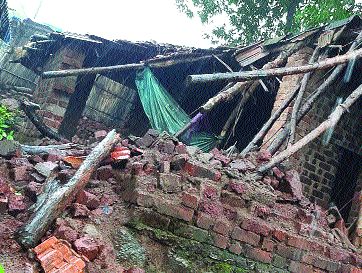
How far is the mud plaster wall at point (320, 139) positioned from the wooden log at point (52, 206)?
266 centimetres

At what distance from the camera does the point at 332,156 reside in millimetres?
5371

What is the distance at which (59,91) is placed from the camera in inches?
284

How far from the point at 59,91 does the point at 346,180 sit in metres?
5.75

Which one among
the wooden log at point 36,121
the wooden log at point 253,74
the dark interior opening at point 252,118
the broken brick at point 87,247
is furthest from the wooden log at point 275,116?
the wooden log at point 36,121

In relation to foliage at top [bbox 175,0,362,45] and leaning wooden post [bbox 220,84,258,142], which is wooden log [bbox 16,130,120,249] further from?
foliage at top [bbox 175,0,362,45]

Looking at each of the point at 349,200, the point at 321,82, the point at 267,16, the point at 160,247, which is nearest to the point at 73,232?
the point at 160,247

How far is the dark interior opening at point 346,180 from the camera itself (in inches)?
226

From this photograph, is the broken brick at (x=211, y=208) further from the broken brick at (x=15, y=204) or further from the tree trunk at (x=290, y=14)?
the tree trunk at (x=290, y=14)

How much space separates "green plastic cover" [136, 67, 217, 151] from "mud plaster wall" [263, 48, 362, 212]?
1643mm

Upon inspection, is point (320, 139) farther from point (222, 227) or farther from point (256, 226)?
point (222, 227)

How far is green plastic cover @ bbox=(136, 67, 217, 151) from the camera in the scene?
6.13 metres

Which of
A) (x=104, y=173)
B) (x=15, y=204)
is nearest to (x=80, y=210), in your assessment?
(x=15, y=204)

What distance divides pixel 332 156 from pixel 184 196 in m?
3.51

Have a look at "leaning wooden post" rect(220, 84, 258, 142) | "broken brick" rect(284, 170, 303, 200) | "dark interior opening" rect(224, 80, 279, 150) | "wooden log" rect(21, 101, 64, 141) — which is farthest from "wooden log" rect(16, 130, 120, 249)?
"dark interior opening" rect(224, 80, 279, 150)
